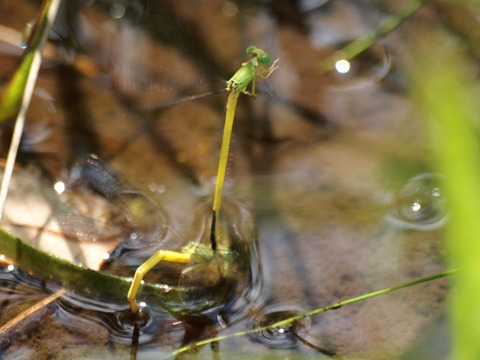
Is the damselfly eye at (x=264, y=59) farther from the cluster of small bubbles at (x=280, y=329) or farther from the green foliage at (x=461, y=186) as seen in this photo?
the cluster of small bubbles at (x=280, y=329)

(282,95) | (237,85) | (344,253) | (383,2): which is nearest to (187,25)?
(282,95)

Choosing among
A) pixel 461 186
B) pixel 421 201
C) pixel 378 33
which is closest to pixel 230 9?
pixel 378 33

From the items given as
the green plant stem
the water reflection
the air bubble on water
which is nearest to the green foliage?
the air bubble on water

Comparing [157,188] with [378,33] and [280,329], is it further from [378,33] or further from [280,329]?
[378,33]

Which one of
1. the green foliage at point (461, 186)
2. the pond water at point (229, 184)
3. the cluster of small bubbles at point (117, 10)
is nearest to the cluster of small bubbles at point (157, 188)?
the pond water at point (229, 184)

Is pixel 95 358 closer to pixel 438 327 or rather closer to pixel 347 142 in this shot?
pixel 438 327

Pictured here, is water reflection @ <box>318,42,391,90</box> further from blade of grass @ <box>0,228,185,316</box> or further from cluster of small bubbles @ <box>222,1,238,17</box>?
Result: blade of grass @ <box>0,228,185,316</box>
